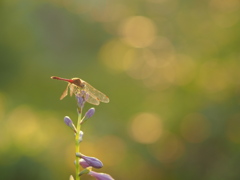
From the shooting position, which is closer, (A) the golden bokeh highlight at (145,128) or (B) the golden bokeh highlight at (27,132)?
(B) the golden bokeh highlight at (27,132)

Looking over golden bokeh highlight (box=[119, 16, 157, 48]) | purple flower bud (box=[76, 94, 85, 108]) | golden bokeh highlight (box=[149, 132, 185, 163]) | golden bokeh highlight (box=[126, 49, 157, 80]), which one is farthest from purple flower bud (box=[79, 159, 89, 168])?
golden bokeh highlight (box=[119, 16, 157, 48])

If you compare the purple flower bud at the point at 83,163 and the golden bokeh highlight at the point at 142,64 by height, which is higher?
the purple flower bud at the point at 83,163

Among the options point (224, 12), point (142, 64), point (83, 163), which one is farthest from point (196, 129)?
point (83, 163)

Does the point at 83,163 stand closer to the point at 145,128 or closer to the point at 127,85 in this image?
the point at 145,128

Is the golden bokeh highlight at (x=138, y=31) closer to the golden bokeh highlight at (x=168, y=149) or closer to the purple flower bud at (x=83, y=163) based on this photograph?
the golden bokeh highlight at (x=168, y=149)

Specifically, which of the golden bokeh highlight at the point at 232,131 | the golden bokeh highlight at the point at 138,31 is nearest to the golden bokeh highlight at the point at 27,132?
the golden bokeh highlight at the point at 232,131

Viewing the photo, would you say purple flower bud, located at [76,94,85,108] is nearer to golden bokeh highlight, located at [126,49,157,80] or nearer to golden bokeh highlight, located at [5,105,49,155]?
golden bokeh highlight, located at [5,105,49,155]
